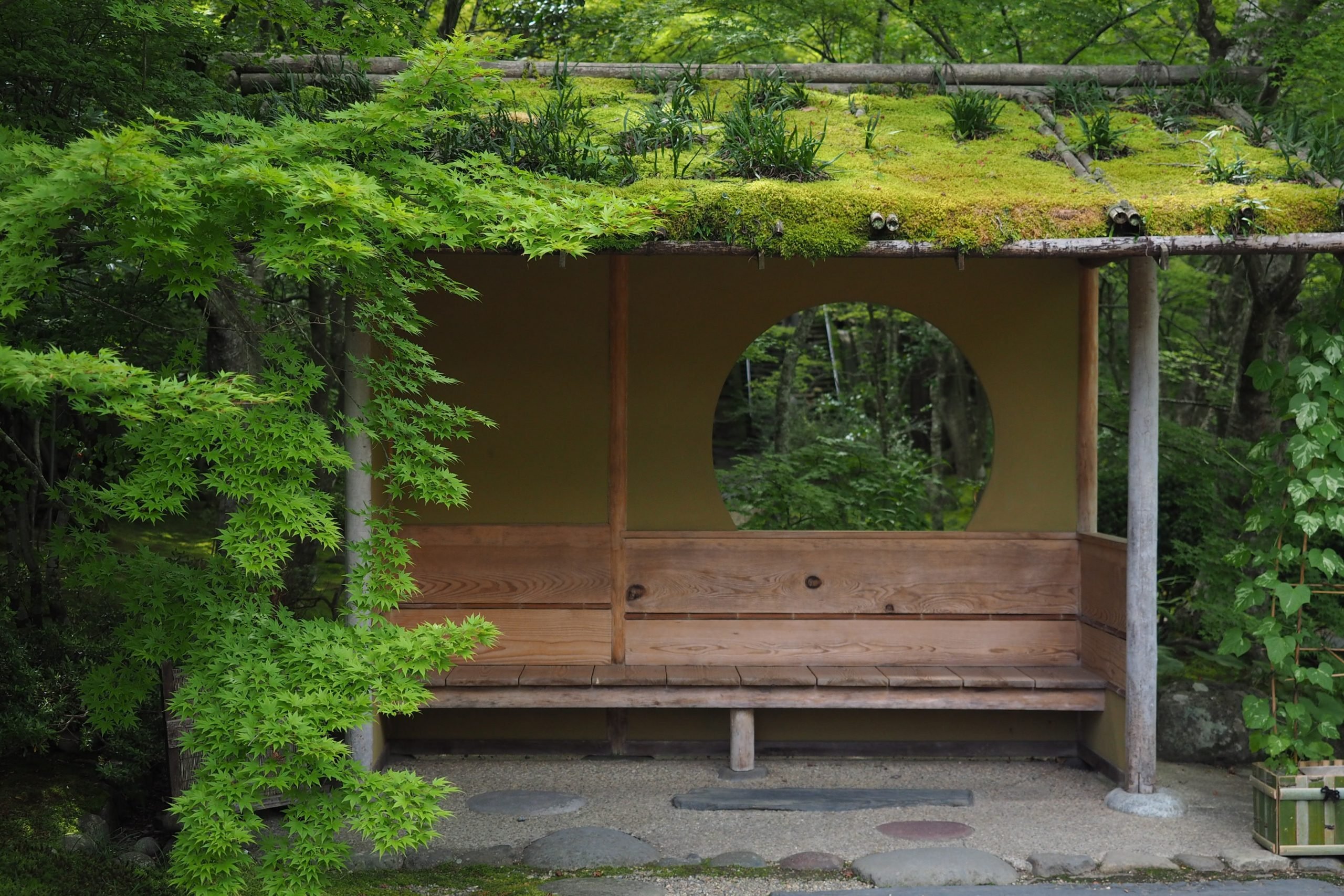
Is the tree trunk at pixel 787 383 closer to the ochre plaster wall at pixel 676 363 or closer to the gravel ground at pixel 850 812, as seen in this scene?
the ochre plaster wall at pixel 676 363

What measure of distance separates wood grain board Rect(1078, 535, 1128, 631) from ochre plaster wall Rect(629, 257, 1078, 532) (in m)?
0.25

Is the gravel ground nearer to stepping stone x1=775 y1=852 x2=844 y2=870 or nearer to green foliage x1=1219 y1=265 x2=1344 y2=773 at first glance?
stepping stone x1=775 y1=852 x2=844 y2=870

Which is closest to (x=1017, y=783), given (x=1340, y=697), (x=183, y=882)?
(x=1340, y=697)

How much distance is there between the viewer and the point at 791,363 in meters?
10.2

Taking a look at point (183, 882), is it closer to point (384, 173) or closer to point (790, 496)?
point (384, 173)

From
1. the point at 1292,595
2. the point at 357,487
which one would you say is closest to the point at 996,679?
the point at 1292,595

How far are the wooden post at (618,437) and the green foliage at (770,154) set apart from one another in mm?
1001

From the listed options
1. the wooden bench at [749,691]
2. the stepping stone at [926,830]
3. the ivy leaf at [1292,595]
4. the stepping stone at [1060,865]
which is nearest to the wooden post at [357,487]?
the wooden bench at [749,691]

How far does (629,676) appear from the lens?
16.4 feet

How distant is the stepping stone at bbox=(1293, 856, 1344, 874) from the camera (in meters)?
3.96

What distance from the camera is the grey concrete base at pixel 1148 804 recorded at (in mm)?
4480

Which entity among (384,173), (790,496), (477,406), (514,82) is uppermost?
(514,82)

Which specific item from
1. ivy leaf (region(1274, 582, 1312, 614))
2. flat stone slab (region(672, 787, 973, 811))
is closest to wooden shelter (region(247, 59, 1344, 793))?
flat stone slab (region(672, 787, 973, 811))

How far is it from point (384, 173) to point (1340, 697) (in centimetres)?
423
